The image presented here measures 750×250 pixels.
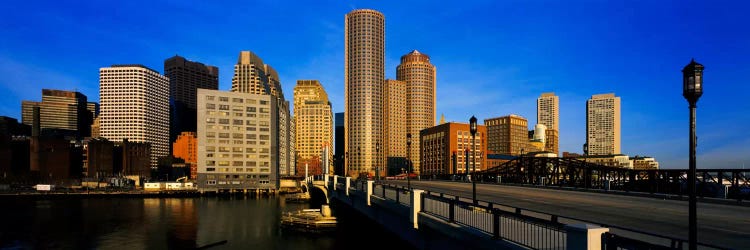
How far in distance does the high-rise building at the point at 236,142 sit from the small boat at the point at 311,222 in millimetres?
115130

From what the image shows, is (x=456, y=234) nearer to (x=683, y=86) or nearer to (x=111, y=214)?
(x=683, y=86)

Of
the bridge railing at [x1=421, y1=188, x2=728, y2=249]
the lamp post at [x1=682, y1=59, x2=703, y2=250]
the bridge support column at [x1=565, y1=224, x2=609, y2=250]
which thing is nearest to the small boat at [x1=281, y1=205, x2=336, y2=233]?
the bridge railing at [x1=421, y1=188, x2=728, y2=249]

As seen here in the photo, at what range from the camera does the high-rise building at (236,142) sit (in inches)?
6919

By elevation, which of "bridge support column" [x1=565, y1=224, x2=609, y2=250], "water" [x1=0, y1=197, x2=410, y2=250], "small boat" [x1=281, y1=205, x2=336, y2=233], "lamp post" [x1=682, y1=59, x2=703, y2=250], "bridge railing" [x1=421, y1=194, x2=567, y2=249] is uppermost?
"lamp post" [x1=682, y1=59, x2=703, y2=250]

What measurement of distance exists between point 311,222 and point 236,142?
428 ft

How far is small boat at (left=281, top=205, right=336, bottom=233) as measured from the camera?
6169 centimetres

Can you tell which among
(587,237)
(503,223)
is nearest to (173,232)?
(503,223)

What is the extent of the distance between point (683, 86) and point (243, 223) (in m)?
77.7

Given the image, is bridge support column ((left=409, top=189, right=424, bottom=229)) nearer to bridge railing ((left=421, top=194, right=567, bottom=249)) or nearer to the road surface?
bridge railing ((left=421, top=194, right=567, bottom=249))

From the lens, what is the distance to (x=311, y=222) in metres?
62.2

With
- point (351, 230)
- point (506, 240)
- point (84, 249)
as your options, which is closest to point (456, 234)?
point (506, 240)

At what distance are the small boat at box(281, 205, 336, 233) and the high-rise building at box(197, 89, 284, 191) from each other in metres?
115

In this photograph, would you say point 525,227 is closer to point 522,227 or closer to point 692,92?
point 522,227

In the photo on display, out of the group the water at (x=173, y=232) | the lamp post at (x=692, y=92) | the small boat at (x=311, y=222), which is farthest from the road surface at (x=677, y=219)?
the small boat at (x=311, y=222)
